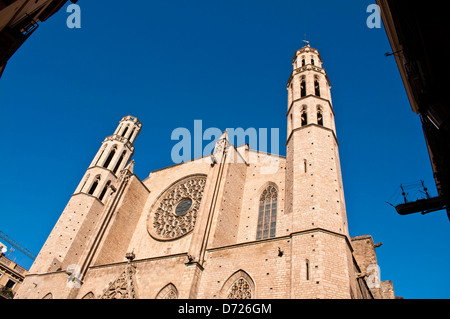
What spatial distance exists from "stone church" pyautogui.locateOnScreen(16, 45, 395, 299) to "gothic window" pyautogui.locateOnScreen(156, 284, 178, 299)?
0.04 metres

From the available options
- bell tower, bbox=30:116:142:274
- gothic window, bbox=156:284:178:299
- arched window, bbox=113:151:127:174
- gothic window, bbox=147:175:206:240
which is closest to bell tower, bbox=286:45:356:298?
gothic window, bbox=156:284:178:299

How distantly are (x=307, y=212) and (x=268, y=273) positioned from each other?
8.20ft

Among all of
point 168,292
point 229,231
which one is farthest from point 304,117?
point 168,292

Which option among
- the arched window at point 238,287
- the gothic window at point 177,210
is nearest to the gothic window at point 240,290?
the arched window at point 238,287

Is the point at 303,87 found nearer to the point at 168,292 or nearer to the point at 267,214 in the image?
the point at 267,214

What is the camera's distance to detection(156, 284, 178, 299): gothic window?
12016 mm

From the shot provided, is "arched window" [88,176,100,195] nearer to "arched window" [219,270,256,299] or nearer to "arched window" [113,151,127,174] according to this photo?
"arched window" [113,151,127,174]

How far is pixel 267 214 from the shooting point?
49.1 ft

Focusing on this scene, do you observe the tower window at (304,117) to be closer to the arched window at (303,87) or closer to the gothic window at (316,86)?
the arched window at (303,87)

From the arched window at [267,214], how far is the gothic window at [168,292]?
4.13 meters

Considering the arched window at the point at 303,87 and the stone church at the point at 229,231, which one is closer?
the stone church at the point at 229,231

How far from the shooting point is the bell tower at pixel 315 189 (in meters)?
9.86
